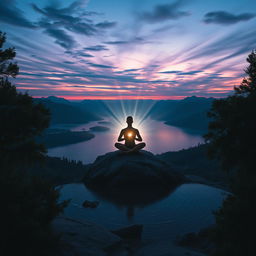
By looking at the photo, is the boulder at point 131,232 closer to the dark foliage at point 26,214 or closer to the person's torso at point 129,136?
the dark foliage at point 26,214

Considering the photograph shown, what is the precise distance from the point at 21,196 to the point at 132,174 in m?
8.97

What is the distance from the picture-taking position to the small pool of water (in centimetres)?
809

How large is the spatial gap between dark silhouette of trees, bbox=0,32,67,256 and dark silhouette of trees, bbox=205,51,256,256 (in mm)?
3863

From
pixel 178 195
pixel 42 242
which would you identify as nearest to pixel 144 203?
pixel 178 195


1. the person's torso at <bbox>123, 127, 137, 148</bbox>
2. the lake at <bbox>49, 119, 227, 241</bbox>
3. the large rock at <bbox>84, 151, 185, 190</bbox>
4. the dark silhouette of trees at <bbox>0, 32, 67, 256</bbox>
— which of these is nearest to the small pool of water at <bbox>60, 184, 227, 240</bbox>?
the lake at <bbox>49, 119, 227, 241</bbox>

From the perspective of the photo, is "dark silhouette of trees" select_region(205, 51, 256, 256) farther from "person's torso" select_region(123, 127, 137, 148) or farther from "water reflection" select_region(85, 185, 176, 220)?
"person's torso" select_region(123, 127, 137, 148)

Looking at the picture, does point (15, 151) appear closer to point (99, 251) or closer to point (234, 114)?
point (99, 251)

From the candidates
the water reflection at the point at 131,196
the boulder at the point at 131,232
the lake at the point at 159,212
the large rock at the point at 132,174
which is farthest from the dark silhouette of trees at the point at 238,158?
the large rock at the point at 132,174

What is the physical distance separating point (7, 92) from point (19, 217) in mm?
4813

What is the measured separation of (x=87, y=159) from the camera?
77688 millimetres

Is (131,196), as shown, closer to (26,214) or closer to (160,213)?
(160,213)

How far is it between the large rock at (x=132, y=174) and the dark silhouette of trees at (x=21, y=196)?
22.3 feet

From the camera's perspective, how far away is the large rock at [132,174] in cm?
1299

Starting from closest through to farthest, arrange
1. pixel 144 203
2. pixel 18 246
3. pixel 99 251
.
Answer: pixel 18 246 → pixel 99 251 → pixel 144 203
